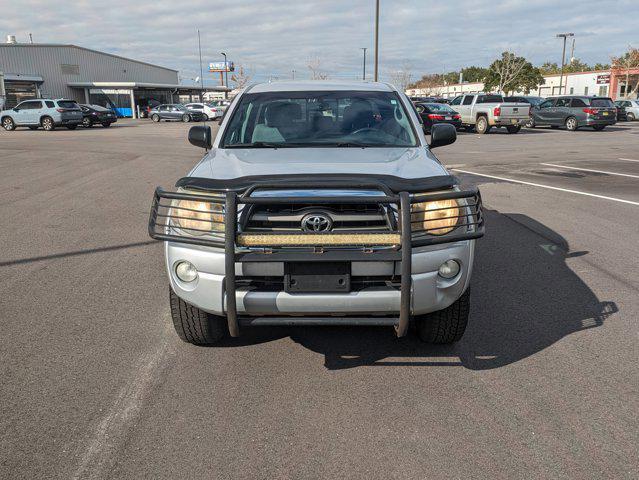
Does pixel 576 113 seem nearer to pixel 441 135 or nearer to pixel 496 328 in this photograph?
pixel 441 135

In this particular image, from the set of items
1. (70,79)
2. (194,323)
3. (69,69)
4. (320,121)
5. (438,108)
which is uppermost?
(69,69)

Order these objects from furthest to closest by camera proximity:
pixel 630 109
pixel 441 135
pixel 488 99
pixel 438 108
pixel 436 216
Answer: pixel 630 109
pixel 488 99
pixel 438 108
pixel 441 135
pixel 436 216

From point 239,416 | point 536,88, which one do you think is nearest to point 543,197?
point 239,416

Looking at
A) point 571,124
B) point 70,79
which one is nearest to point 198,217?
point 571,124

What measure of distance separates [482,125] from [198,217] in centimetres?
2566

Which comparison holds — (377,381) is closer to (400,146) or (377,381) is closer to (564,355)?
(564,355)

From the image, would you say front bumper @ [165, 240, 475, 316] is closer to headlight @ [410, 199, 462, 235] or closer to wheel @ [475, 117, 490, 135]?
headlight @ [410, 199, 462, 235]

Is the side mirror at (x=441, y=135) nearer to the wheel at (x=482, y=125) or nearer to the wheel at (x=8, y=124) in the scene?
the wheel at (x=482, y=125)

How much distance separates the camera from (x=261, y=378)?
3.47m

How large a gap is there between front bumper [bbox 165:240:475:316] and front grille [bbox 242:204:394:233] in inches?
8.9

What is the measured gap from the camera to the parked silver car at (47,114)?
1215 inches

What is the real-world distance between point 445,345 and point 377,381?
2.26 ft

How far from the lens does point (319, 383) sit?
3.42 metres

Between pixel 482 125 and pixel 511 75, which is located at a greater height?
pixel 511 75
